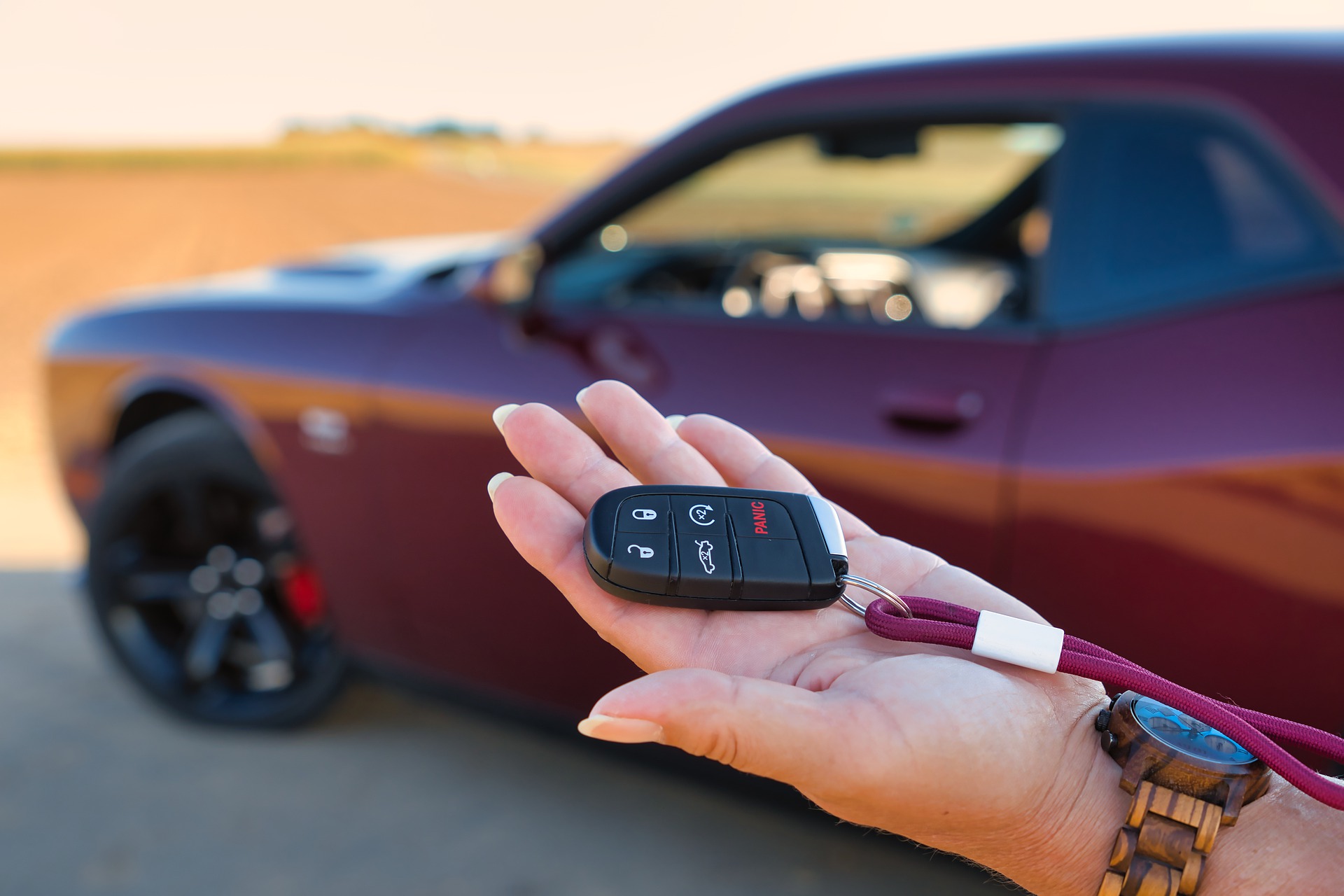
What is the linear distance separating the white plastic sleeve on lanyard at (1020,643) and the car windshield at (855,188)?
1180 mm

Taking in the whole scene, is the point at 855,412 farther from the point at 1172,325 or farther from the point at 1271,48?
the point at 1271,48

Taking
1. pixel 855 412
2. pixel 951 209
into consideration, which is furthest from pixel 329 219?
pixel 855 412

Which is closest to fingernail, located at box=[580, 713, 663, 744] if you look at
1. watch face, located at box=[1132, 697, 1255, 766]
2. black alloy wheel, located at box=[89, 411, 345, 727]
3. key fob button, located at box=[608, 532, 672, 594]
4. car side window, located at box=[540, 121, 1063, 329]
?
key fob button, located at box=[608, 532, 672, 594]

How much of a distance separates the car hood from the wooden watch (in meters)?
1.82

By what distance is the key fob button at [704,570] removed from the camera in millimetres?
1220

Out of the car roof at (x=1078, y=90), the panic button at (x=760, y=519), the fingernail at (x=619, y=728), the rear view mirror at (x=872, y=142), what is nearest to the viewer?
the fingernail at (x=619, y=728)

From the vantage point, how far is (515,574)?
7.21ft

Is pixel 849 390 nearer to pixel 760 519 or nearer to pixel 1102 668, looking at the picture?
pixel 760 519

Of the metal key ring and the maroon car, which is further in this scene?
the maroon car

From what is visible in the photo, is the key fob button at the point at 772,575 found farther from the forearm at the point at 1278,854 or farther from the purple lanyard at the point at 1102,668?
the forearm at the point at 1278,854

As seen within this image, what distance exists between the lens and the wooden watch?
1.08m

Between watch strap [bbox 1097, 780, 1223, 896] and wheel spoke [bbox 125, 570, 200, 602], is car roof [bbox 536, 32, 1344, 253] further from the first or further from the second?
wheel spoke [bbox 125, 570, 200, 602]

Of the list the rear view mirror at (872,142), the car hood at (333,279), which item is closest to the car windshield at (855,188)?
the rear view mirror at (872,142)

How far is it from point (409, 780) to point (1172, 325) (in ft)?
7.13
